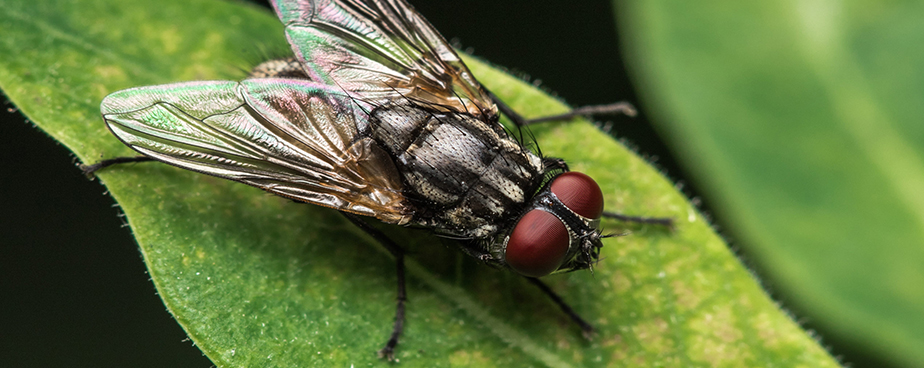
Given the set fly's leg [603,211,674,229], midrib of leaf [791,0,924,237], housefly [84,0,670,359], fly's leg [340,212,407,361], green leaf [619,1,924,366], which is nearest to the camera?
housefly [84,0,670,359]

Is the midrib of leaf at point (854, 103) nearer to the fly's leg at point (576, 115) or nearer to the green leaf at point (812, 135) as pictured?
the green leaf at point (812, 135)

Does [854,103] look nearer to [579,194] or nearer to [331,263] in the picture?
[579,194]

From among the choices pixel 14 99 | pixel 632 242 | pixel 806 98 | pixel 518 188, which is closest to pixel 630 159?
pixel 632 242

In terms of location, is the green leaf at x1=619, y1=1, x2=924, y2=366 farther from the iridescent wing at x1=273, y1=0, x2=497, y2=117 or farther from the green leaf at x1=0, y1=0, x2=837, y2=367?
the iridescent wing at x1=273, y1=0, x2=497, y2=117

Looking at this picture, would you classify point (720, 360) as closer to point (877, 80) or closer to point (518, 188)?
point (518, 188)

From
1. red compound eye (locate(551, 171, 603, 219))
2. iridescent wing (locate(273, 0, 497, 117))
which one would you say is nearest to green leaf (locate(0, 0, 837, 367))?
iridescent wing (locate(273, 0, 497, 117))

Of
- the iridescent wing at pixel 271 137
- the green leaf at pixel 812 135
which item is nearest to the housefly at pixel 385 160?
the iridescent wing at pixel 271 137

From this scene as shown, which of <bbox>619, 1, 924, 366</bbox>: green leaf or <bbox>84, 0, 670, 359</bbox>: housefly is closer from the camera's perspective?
<bbox>84, 0, 670, 359</bbox>: housefly
